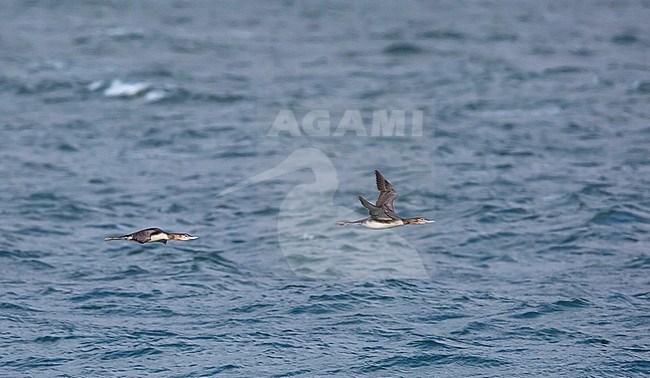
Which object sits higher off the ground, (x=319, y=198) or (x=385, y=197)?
(x=385, y=197)

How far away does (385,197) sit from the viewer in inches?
857

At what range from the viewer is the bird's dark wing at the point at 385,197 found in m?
21.6

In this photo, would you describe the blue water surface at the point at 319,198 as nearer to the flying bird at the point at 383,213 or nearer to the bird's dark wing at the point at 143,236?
the flying bird at the point at 383,213

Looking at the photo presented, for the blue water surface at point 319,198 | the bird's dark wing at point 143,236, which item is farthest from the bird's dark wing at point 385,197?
the bird's dark wing at point 143,236

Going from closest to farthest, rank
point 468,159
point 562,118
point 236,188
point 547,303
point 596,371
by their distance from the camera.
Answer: point 596,371, point 547,303, point 236,188, point 468,159, point 562,118

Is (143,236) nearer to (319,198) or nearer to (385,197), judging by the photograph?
(385,197)

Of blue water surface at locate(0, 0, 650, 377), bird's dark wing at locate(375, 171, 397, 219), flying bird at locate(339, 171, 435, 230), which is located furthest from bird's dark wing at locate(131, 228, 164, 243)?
bird's dark wing at locate(375, 171, 397, 219)

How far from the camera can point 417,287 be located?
25.9 meters

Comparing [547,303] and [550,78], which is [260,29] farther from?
[547,303]

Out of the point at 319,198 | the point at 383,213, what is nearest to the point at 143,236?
the point at 383,213

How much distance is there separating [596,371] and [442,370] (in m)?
2.88

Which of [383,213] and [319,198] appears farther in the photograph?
[319,198]

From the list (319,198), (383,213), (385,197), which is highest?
(385,197)

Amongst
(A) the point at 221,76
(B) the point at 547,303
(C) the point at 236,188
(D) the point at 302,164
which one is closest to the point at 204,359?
(B) the point at 547,303
